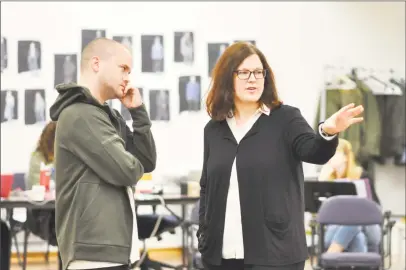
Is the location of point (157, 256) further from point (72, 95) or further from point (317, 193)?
point (72, 95)

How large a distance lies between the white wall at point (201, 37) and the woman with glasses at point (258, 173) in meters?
5.42

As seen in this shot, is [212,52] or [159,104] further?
[212,52]

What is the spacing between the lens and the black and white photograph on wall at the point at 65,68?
7906 millimetres

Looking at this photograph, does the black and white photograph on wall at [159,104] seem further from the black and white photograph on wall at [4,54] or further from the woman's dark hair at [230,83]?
the woman's dark hair at [230,83]

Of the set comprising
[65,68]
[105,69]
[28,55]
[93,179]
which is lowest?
[93,179]

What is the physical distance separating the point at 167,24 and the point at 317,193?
3395mm

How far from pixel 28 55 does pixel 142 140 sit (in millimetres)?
5648

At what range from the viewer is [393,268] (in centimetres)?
651

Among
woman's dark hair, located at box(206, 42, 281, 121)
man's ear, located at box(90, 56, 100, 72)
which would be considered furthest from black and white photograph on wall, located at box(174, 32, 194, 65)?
man's ear, located at box(90, 56, 100, 72)

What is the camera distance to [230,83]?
267 cm

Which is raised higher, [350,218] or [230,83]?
[230,83]

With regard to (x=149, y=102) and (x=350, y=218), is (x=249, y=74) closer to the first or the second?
(x=350, y=218)

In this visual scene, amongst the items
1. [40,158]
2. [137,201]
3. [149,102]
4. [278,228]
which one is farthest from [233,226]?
[149,102]

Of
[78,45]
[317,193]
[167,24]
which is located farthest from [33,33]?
[317,193]
